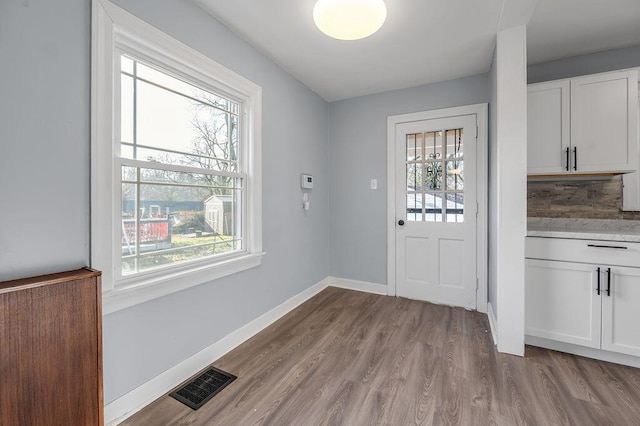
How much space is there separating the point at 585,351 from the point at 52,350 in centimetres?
325

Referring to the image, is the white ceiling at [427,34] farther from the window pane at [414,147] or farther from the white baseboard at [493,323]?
the white baseboard at [493,323]

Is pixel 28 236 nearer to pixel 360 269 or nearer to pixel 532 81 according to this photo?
A: pixel 360 269

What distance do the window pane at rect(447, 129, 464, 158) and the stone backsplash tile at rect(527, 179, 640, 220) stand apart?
733mm

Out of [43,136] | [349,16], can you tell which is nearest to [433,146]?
[349,16]

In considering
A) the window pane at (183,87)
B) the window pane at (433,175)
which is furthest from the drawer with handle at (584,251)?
the window pane at (183,87)

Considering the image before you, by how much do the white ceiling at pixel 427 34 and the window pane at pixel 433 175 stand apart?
0.94 metres

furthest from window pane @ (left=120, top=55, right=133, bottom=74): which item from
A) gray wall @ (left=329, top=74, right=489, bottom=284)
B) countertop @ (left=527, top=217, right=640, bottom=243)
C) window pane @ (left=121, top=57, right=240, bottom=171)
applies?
countertop @ (left=527, top=217, right=640, bottom=243)

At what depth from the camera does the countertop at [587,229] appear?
80.0 inches

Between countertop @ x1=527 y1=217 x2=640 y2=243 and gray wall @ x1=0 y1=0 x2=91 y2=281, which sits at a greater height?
gray wall @ x1=0 y1=0 x2=91 y2=281

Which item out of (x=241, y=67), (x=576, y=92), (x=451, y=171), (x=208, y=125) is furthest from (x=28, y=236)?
(x=576, y=92)

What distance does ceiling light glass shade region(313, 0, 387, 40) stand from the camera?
1.58 m

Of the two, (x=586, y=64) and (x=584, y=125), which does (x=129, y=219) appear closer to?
(x=584, y=125)

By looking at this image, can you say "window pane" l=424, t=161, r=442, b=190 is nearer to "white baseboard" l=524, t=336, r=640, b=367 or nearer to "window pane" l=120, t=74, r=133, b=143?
"white baseboard" l=524, t=336, r=640, b=367

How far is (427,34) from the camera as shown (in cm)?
231
